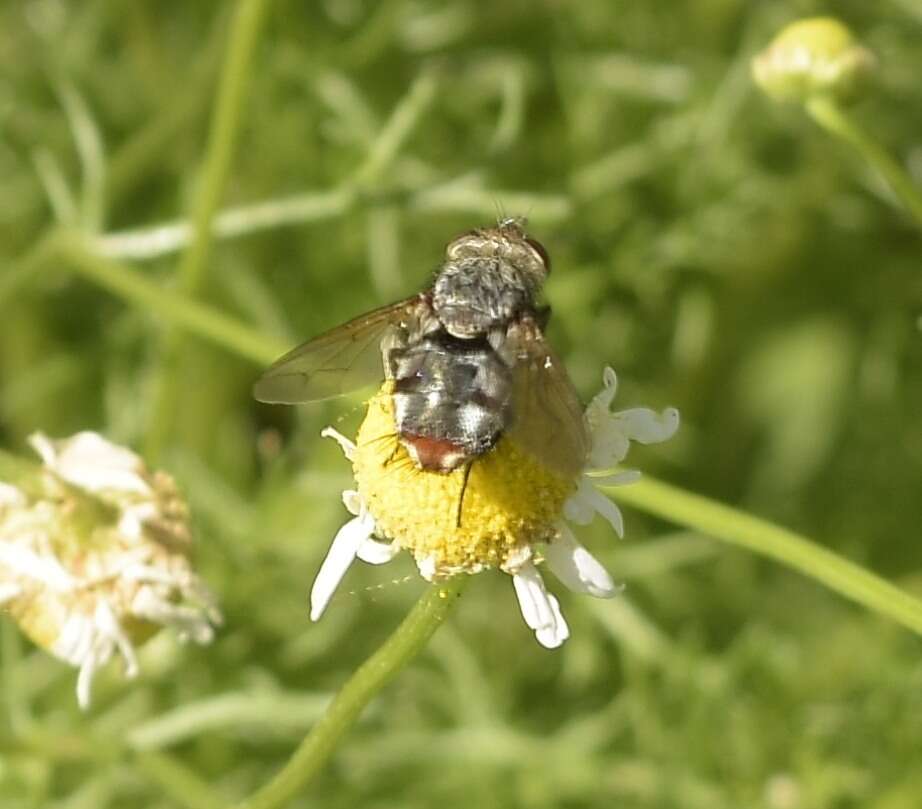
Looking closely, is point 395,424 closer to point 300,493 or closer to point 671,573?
point 300,493

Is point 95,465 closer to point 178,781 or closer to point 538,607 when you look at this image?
point 178,781

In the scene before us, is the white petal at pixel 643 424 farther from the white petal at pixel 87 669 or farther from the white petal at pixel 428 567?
the white petal at pixel 87 669

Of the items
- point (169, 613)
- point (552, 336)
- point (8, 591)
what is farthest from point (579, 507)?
point (552, 336)

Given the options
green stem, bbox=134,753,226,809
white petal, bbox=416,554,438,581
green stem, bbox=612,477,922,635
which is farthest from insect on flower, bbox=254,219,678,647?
green stem, bbox=134,753,226,809

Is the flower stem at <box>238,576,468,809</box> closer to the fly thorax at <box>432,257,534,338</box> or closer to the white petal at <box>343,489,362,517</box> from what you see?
the white petal at <box>343,489,362,517</box>

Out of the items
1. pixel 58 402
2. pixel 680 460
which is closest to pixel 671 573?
pixel 680 460

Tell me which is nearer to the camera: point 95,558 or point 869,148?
point 95,558
